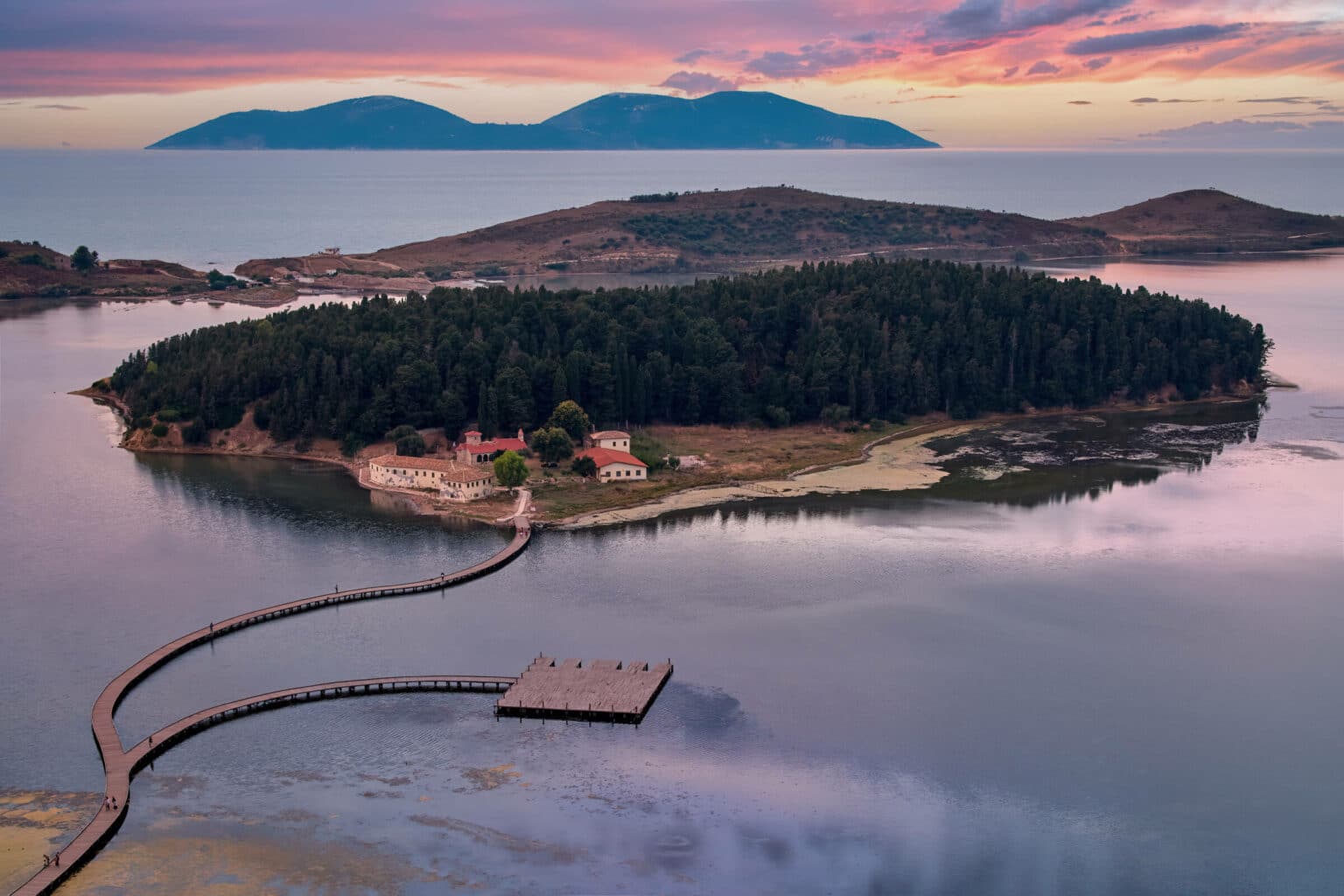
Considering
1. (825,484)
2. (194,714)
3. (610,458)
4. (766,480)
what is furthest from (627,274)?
(194,714)

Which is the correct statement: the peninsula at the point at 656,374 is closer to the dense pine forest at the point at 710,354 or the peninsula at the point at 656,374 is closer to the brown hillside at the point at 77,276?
the dense pine forest at the point at 710,354

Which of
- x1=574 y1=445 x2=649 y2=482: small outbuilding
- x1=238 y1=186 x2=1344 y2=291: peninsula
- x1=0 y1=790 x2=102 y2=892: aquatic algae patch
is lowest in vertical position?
x1=0 y1=790 x2=102 y2=892: aquatic algae patch

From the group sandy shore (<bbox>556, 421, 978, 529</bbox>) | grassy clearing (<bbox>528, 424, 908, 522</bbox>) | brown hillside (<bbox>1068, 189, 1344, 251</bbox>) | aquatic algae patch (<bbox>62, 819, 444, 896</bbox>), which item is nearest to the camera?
aquatic algae patch (<bbox>62, 819, 444, 896</bbox>)

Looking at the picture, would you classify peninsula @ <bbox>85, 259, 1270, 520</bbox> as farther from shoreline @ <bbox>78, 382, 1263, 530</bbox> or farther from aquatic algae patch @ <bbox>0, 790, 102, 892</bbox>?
aquatic algae patch @ <bbox>0, 790, 102, 892</bbox>

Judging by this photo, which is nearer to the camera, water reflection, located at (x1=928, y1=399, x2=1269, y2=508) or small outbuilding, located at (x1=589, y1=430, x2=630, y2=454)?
water reflection, located at (x1=928, y1=399, x2=1269, y2=508)

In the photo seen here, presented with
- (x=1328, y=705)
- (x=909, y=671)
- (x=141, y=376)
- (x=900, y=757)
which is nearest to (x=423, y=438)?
(x=141, y=376)

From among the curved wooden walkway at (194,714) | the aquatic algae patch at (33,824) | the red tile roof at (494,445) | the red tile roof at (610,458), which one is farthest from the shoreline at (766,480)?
the aquatic algae patch at (33,824)

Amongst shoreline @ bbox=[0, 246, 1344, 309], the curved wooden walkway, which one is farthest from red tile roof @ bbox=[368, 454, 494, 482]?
shoreline @ bbox=[0, 246, 1344, 309]
